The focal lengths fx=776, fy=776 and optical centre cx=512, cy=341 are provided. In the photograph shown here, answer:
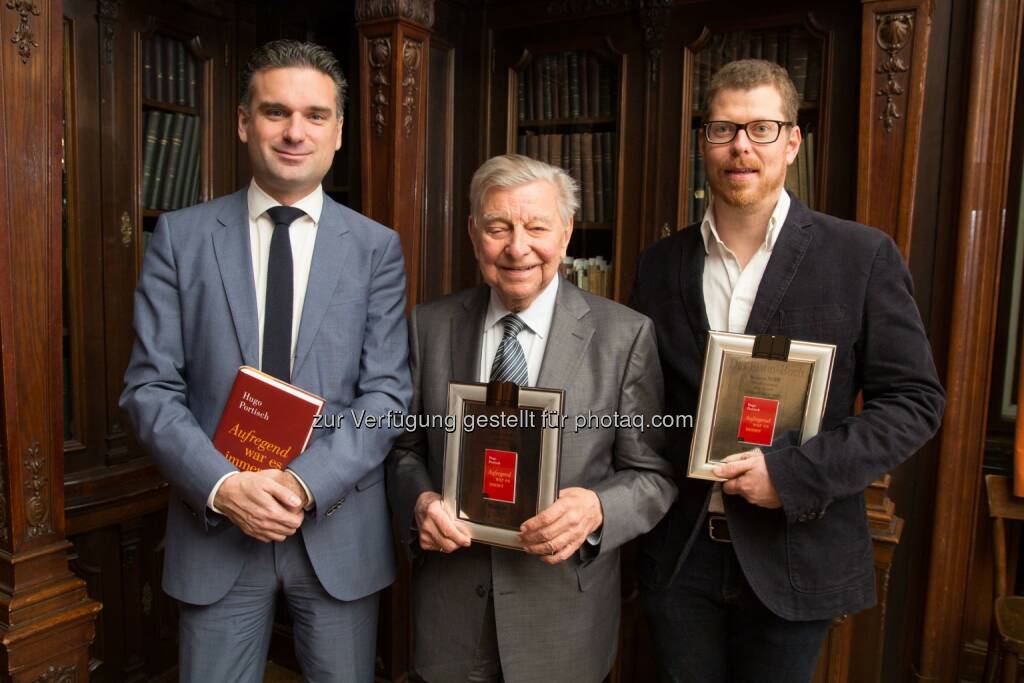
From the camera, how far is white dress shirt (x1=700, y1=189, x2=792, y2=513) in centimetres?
155

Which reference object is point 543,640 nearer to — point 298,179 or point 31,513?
point 298,179

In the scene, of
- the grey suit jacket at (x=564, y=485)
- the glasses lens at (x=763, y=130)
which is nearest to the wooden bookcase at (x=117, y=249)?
the grey suit jacket at (x=564, y=485)

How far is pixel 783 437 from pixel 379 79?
168 cm

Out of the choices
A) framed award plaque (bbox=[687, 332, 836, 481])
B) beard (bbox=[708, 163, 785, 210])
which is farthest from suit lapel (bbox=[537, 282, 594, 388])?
beard (bbox=[708, 163, 785, 210])

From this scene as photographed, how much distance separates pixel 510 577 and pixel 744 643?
51cm

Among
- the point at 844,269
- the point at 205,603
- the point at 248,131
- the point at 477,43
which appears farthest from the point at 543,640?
the point at 477,43

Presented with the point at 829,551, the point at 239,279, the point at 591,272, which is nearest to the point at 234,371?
the point at 239,279

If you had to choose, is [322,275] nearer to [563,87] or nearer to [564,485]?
[564,485]

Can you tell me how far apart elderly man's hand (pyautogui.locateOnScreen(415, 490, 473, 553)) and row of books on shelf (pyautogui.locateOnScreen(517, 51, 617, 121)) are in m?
1.81

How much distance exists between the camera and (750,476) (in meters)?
1.43

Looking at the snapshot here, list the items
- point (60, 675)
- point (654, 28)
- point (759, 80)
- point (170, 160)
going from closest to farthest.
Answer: point (759, 80), point (60, 675), point (654, 28), point (170, 160)

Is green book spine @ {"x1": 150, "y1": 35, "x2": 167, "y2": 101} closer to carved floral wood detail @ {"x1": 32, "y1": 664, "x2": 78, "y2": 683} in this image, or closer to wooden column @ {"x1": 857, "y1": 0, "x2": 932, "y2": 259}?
carved floral wood detail @ {"x1": 32, "y1": 664, "x2": 78, "y2": 683}

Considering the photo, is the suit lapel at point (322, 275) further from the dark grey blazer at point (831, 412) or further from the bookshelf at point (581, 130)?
the bookshelf at point (581, 130)

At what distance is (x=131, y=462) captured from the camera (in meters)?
2.74
